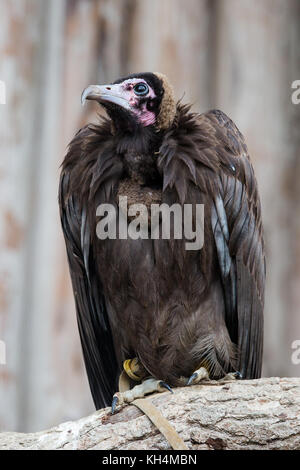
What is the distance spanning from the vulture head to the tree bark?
1.24m

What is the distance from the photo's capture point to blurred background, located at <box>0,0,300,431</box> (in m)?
4.54

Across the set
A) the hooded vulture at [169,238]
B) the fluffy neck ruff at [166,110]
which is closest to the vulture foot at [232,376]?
the hooded vulture at [169,238]

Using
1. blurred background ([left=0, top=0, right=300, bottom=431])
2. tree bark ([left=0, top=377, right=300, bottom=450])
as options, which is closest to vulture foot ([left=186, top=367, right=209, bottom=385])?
tree bark ([left=0, top=377, right=300, bottom=450])

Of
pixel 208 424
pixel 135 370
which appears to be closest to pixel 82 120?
pixel 135 370

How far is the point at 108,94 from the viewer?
4047 mm

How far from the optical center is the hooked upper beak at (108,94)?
3.96 m

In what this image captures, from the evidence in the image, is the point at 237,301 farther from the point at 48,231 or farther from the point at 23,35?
the point at 23,35

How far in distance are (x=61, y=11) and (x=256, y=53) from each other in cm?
105

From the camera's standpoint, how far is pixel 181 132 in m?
4.17

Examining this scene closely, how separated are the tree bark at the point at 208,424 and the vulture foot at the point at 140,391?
0.31 feet

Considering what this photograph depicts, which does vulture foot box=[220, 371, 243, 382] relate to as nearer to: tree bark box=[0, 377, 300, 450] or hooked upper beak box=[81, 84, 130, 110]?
tree bark box=[0, 377, 300, 450]

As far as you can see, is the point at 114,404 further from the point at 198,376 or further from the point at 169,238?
the point at 169,238

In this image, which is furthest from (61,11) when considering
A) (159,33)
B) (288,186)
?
(288,186)
